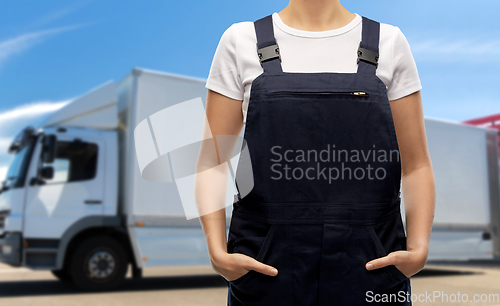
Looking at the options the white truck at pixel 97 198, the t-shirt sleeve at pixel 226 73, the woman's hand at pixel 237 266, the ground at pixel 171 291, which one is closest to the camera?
the woman's hand at pixel 237 266

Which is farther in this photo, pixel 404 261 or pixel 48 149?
pixel 48 149

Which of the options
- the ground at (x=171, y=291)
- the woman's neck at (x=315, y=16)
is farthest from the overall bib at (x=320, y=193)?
the ground at (x=171, y=291)

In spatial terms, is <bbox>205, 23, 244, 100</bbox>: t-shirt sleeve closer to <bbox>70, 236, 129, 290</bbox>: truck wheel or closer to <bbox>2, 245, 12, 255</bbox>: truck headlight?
<bbox>70, 236, 129, 290</bbox>: truck wheel

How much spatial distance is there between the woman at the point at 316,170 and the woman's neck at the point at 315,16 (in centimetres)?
4

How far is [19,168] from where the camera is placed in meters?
7.16

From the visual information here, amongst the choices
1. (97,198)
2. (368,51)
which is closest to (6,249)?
(97,198)

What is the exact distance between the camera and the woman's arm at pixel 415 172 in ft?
3.99

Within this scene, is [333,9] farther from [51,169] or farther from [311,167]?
[51,169]

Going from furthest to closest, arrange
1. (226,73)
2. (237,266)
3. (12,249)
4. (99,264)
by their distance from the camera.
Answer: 1. (99,264)
2. (12,249)
3. (226,73)
4. (237,266)

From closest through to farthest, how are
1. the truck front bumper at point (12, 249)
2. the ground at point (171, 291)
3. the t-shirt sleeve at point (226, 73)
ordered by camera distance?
the t-shirt sleeve at point (226, 73)
the ground at point (171, 291)
the truck front bumper at point (12, 249)

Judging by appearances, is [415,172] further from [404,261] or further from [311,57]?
[311,57]

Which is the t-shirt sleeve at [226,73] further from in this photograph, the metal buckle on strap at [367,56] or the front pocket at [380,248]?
the front pocket at [380,248]

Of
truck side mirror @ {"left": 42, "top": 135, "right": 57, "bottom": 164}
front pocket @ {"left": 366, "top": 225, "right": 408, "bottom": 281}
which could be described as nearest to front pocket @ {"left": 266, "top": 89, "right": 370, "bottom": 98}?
front pocket @ {"left": 366, "top": 225, "right": 408, "bottom": 281}

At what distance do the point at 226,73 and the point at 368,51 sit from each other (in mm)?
363
